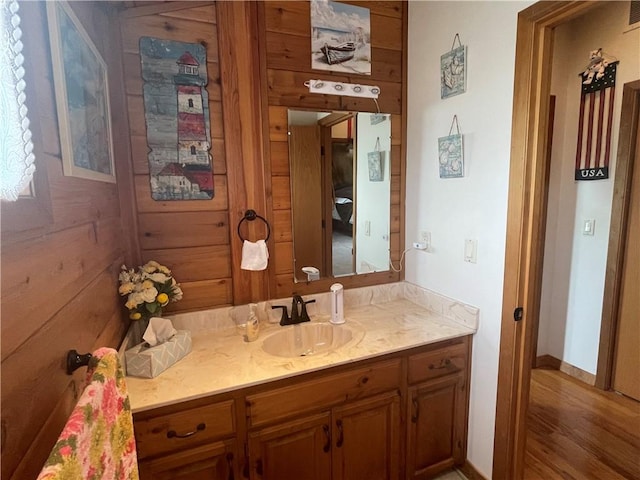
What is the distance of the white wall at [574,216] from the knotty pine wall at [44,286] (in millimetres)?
2912

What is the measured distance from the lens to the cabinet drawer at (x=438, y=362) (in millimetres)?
1605

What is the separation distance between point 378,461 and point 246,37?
213cm

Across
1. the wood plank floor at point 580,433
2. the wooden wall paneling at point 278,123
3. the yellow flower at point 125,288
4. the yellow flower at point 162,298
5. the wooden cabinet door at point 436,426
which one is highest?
the wooden wall paneling at point 278,123

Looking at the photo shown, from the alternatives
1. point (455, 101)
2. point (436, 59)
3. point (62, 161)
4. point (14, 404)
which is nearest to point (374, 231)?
point (455, 101)

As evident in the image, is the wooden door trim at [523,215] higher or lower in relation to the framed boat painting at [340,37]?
lower

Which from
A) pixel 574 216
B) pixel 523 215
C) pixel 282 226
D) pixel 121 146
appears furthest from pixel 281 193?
pixel 574 216

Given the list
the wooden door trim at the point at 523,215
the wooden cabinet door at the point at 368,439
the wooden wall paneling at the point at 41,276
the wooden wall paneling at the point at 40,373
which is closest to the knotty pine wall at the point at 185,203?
the wooden wall paneling at the point at 41,276

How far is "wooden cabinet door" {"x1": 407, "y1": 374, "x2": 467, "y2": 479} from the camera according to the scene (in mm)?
1648

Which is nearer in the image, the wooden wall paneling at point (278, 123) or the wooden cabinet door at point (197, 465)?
the wooden cabinet door at point (197, 465)

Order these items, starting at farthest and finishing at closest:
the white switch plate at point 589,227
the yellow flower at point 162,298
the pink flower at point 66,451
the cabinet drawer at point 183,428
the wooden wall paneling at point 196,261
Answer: the white switch plate at point 589,227 < the wooden wall paneling at point 196,261 < the yellow flower at point 162,298 < the cabinet drawer at point 183,428 < the pink flower at point 66,451

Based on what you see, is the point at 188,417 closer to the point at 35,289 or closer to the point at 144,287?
the point at 144,287

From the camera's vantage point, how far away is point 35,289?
27.3 inches

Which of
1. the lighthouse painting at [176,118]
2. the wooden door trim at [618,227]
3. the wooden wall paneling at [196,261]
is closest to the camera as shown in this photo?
the lighthouse painting at [176,118]

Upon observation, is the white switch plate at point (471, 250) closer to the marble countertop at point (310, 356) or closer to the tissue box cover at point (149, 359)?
the marble countertop at point (310, 356)
